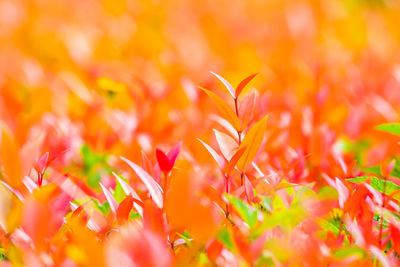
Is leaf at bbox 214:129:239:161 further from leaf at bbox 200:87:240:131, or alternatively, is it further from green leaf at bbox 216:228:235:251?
green leaf at bbox 216:228:235:251

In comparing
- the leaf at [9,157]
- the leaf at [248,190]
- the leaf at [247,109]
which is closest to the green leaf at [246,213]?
the leaf at [248,190]

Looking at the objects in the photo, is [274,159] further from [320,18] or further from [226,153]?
[320,18]

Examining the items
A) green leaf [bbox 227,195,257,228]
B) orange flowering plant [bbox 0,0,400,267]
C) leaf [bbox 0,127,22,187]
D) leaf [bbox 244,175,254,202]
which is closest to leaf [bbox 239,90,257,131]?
orange flowering plant [bbox 0,0,400,267]

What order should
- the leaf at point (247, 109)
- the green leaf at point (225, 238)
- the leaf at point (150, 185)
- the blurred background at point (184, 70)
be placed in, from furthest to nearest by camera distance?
the blurred background at point (184, 70) < the leaf at point (247, 109) < the leaf at point (150, 185) < the green leaf at point (225, 238)

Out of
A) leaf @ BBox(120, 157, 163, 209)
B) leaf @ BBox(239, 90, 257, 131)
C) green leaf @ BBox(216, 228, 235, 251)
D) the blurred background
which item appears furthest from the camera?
the blurred background

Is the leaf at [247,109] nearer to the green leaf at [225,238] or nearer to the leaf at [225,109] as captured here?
the leaf at [225,109]

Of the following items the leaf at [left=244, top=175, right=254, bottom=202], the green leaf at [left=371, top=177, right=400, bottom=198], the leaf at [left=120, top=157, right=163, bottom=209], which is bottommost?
the green leaf at [left=371, top=177, right=400, bottom=198]
